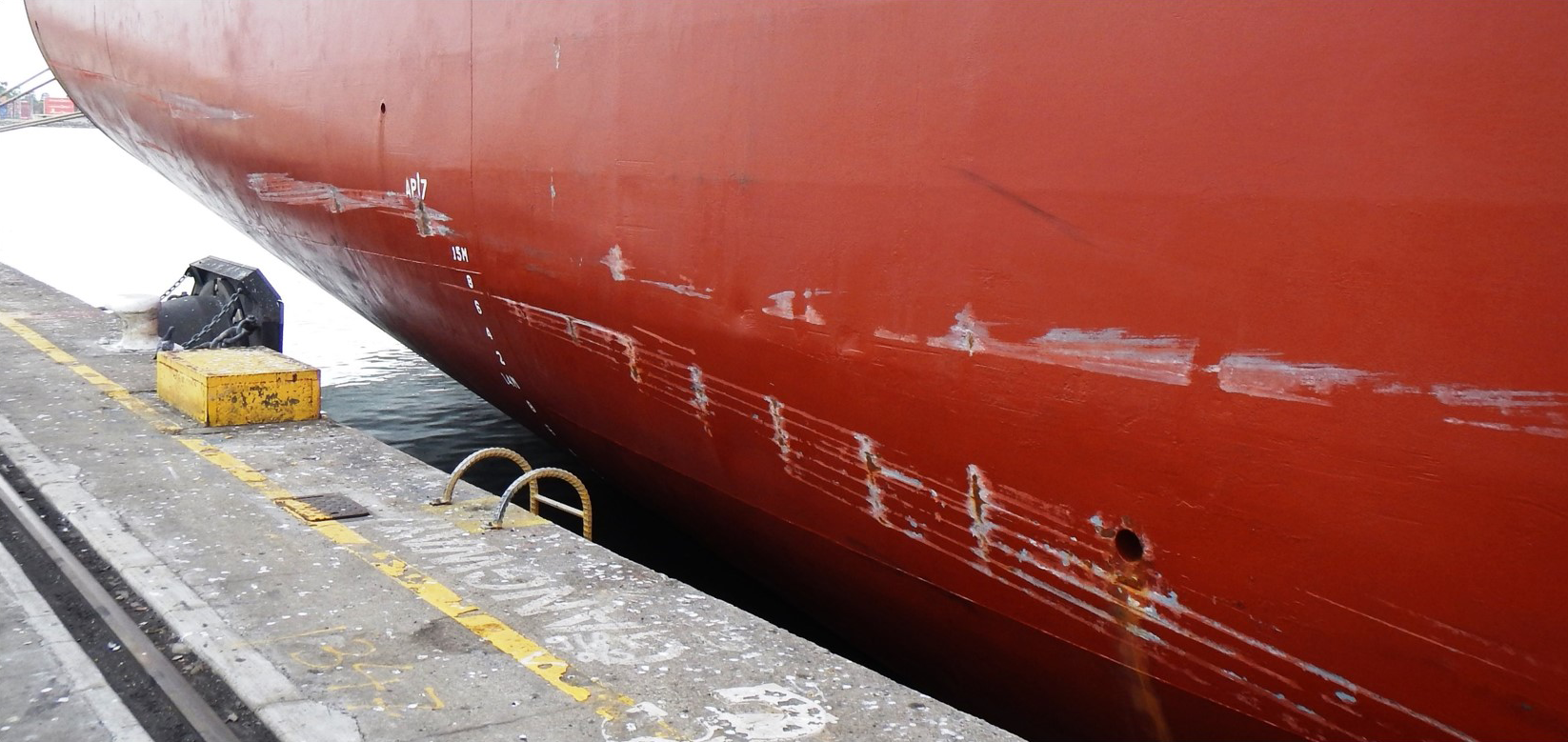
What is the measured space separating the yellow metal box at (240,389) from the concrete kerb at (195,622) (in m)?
0.96

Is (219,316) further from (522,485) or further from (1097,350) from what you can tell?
(1097,350)

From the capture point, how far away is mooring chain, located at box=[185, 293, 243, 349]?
8125mm

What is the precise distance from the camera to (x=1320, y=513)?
9.23 ft

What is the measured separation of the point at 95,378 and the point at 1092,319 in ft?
22.9

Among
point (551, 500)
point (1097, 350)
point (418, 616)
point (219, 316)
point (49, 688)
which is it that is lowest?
point (49, 688)

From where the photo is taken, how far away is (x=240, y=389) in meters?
6.56

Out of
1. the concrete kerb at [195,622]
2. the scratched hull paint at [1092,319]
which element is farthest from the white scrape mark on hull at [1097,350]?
the concrete kerb at [195,622]

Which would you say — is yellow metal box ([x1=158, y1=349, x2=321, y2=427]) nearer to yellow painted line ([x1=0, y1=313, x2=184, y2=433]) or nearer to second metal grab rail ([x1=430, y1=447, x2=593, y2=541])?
yellow painted line ([x1=0, y1=313, x2=184, y2=433])

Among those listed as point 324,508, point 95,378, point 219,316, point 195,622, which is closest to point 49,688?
point 195,622

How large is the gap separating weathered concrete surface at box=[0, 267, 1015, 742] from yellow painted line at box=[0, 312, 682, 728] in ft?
0.03

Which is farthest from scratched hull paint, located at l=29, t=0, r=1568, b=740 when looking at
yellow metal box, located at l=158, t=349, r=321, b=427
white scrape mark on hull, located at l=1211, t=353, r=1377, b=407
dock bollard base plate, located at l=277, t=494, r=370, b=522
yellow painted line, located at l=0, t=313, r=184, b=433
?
yellow painted line, located at l=0, t=313, r=184, b=433

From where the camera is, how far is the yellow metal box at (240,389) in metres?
6.52

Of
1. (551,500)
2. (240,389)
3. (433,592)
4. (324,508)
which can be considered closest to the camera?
(433,592)

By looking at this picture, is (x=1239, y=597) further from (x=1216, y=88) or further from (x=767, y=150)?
(x=767, y=150)
